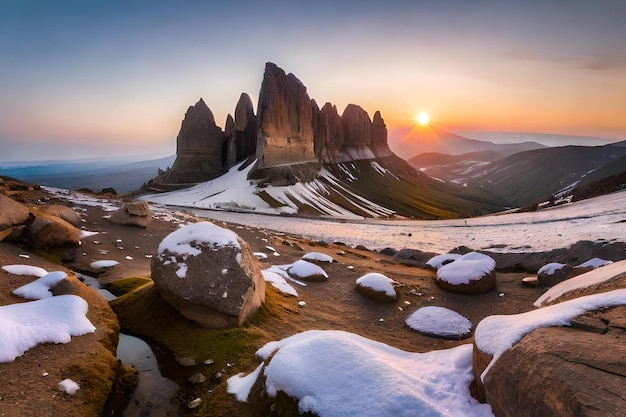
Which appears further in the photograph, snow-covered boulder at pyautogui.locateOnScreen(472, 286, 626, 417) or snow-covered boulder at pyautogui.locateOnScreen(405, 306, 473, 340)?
snow-covered boulder at pyautogui.locateOnScreen(405, 306, 473, 340)

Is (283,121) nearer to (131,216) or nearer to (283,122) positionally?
(283,122)

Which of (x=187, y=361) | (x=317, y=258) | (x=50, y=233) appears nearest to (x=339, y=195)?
(x=317, y=258)

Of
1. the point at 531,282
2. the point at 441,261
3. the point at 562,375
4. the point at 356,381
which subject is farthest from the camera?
the point at 441,261

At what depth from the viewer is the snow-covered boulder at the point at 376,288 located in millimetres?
15836

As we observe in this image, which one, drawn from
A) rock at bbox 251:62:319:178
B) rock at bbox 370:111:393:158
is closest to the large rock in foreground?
rock at bbox 251:62:319:178

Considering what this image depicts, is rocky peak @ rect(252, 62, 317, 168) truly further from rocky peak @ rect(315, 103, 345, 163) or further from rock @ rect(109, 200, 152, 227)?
rock @ rect(109, 200, 152, 227)

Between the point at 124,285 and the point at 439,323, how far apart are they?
41.0 feet

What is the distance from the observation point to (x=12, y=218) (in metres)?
15.2

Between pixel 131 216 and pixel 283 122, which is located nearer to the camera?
pixel 131 216

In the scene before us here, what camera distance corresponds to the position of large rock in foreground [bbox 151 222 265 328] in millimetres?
10539

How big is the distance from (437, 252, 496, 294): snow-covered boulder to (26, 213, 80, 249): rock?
19008 millimetres

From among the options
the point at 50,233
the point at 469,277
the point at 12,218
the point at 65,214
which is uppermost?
the point at 12,218

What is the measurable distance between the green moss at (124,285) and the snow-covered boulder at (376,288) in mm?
9442

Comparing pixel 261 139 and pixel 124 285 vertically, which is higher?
pixel 261 139
